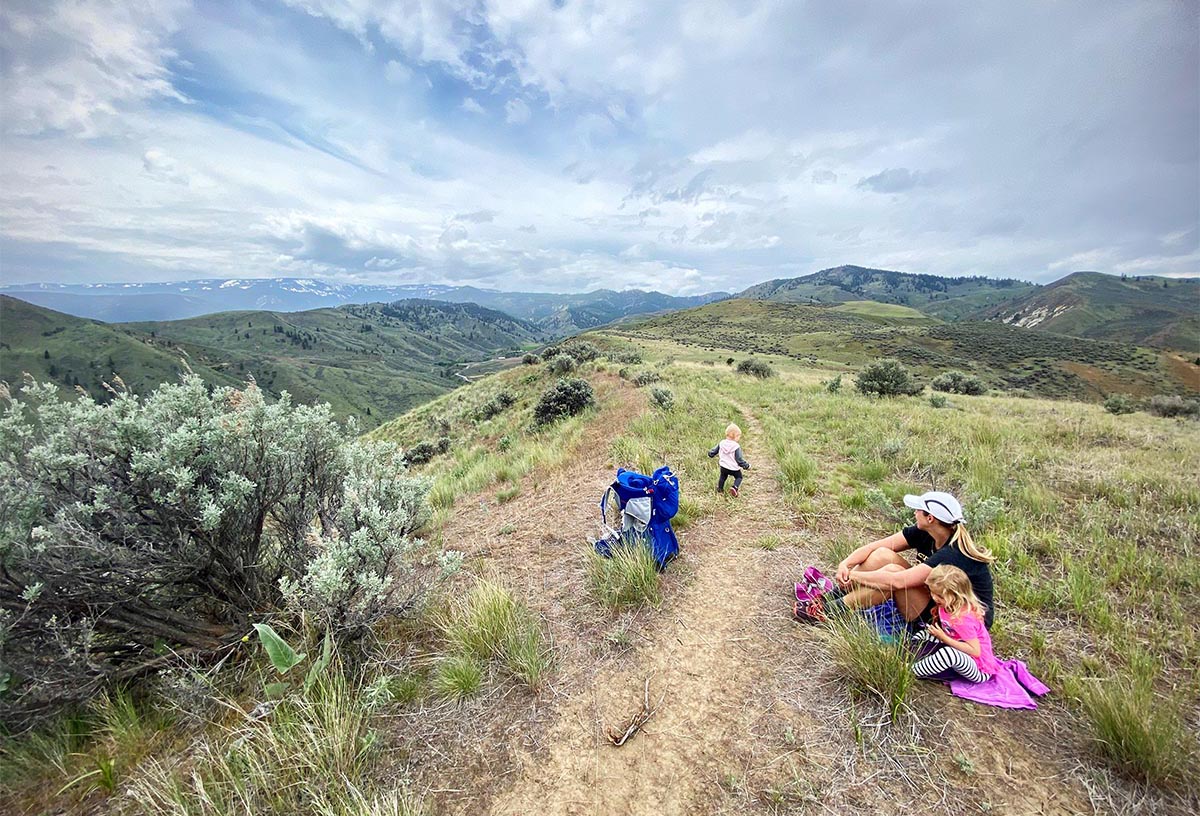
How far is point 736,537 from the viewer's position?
18.6 ft

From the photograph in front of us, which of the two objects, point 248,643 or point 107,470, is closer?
point 107,470

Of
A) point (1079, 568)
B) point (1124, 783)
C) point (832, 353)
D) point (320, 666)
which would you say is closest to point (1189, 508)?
point (1079, 568)

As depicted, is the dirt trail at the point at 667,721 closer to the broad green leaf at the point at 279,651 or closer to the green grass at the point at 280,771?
the green grass at the point at 280,771

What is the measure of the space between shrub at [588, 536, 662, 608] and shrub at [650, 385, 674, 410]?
26.6ft

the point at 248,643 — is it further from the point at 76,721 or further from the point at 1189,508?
the point at 1189,508

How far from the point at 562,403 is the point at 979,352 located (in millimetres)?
84144

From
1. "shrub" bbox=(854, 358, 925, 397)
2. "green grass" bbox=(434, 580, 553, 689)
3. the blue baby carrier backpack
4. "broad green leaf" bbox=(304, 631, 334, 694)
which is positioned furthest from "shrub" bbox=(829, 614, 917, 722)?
"shrub" bbox=(854, 358, 925, 397)

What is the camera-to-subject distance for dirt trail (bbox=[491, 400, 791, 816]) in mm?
2641

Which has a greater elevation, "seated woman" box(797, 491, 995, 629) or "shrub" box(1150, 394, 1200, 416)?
"seated woman" box(797, 491, 995, 629)

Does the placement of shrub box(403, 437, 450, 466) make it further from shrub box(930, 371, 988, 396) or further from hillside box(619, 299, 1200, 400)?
hillside box(619, 299, 1200, 400)

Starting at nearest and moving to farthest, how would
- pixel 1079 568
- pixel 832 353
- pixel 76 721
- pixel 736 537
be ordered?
pixel 76 721 → pixel 1079 568 → pixel 736 537 → pixel 832 353

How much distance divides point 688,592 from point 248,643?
146 inches

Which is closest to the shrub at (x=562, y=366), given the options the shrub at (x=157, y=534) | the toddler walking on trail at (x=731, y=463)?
the toddler walking on trail at (x=731, y=463)

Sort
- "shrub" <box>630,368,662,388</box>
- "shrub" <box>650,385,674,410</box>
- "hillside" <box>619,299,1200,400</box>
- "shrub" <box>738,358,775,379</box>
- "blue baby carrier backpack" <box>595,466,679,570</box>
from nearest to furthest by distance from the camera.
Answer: "blue baby carrier backpack" <box>595,466,679,570</box> → "shrub" <box>650,385,674,410</box> → "shrub" <box>630,368,662,388</box> → "shrub" <box>738,358,775,379</box> → "hillside" <box>619,299,1200,400</box>
